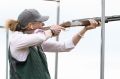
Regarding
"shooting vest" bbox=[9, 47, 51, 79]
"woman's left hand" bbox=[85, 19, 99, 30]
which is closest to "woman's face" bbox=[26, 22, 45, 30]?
"shooting vest" bbox=[9, 47, 51, 79]

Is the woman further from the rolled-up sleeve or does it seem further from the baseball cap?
the rolled-up sleeve

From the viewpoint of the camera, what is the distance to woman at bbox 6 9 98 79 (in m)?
2.12

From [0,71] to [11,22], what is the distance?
1485 mm

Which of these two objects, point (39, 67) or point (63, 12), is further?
point (63, 12)

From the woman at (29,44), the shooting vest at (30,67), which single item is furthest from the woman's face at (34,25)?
the shooting vest at (30,67)

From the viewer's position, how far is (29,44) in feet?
6.91

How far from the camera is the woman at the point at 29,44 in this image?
2.12 meters

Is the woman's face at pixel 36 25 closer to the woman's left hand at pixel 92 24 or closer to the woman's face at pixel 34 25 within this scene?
the woman's face at pixel 34 25

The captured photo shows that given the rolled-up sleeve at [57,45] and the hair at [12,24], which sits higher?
the hair at [12,24]

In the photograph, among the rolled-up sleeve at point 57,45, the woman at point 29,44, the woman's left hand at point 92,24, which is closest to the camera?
the woman at point 29,44
